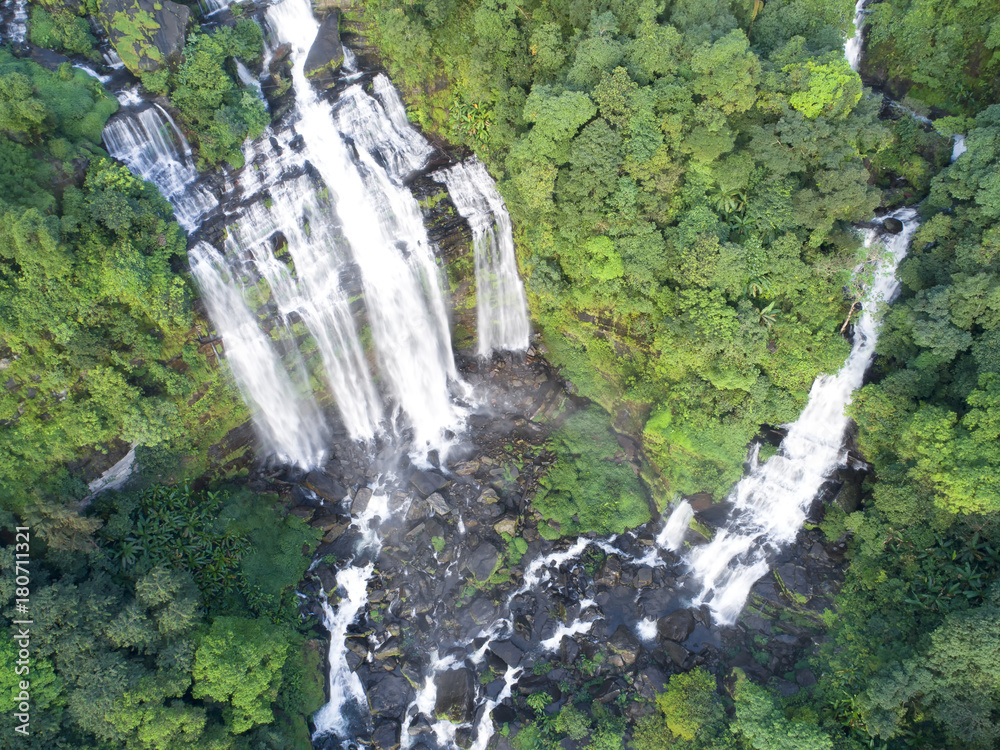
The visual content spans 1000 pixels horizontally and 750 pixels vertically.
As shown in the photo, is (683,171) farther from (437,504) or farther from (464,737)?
(464,737)

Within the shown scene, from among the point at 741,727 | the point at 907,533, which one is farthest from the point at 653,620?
the point at 907,533

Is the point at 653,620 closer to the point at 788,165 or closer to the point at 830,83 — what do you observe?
the point at 788,165

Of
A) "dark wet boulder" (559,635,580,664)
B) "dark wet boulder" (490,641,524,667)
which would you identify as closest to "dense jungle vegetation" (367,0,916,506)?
"dark wet boulder" (559,635,580,664)

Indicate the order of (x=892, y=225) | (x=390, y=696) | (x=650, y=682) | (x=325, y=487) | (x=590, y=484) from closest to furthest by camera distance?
(x=892, y=225)
(x=650, y=682)
(x=390, y=696)
(x=590, y=484)
(x=325, y=487)

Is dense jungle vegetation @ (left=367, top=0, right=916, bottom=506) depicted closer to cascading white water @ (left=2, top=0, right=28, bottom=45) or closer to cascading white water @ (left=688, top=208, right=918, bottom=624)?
cascading white water @ (left=688, top=208, right=918, bottom=624)

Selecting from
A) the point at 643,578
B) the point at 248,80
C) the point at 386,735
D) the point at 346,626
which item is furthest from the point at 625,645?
the point at 248,80

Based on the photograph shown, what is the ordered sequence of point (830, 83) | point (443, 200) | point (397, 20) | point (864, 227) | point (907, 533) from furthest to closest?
point (443, 200), point (397, 20), point (864, 227), point (907, 533), point (830, 83)

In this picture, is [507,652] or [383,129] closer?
[507,652]
